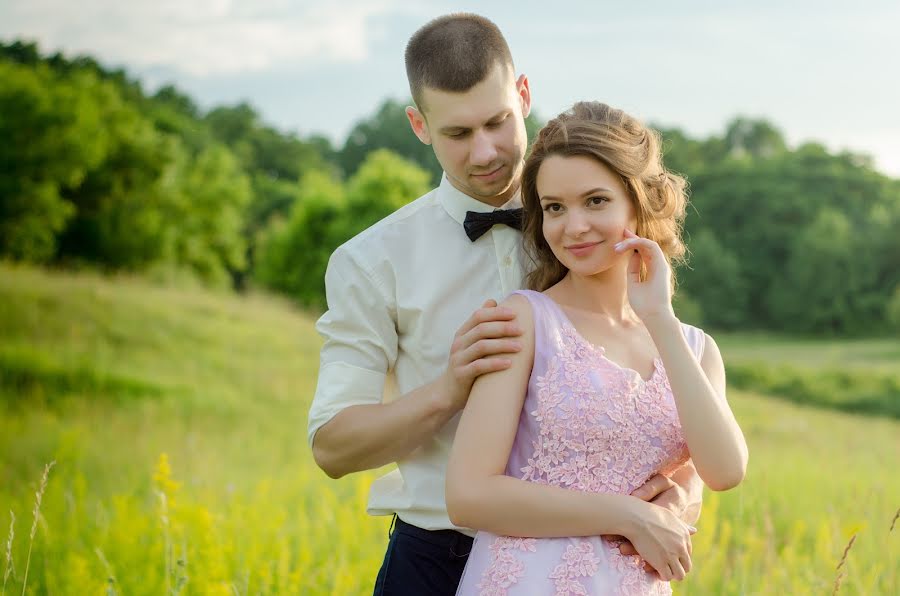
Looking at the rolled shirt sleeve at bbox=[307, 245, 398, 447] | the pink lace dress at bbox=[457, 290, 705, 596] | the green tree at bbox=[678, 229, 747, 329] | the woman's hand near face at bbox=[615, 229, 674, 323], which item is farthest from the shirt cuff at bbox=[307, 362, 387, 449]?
the green tree at bbox=[678, 229, 747, 329]

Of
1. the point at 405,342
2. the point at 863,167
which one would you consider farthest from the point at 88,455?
the point at 863,167

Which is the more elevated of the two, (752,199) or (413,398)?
(752,199)

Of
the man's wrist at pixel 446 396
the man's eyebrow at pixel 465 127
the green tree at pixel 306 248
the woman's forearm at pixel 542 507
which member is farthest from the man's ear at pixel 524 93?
the green tree at pixel 306 248

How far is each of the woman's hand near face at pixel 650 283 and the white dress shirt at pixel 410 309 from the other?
0.51m

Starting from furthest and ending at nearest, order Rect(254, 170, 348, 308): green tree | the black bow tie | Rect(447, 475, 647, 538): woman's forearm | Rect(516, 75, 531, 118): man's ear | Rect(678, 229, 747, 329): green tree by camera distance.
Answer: Rect(678, 229, 747, 329): green tree
Rect(254, 170, 348, 308): green tree
Rect(516, 75, 531, 118): man's ear
the black bow tie
Rect(447, 475, 647, 538): woman's forearm

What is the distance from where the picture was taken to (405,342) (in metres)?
2.91

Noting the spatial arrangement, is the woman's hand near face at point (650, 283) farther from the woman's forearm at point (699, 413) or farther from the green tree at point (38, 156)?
the green tree at point (38, 156)

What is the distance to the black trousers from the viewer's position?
2871mm

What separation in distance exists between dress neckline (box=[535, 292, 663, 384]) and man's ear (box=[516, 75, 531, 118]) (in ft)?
2.67

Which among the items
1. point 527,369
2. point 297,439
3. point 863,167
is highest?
point 863,167

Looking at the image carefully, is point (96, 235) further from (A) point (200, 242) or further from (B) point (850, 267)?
(B) point (850, 267)

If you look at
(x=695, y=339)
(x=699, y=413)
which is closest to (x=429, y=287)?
(x=695, y=339)

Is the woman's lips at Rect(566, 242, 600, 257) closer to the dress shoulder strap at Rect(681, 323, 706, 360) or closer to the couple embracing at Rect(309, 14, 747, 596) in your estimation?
Result: the couple embracing at Rect(309, 14, 747, 596)

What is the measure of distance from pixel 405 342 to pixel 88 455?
367 inches
